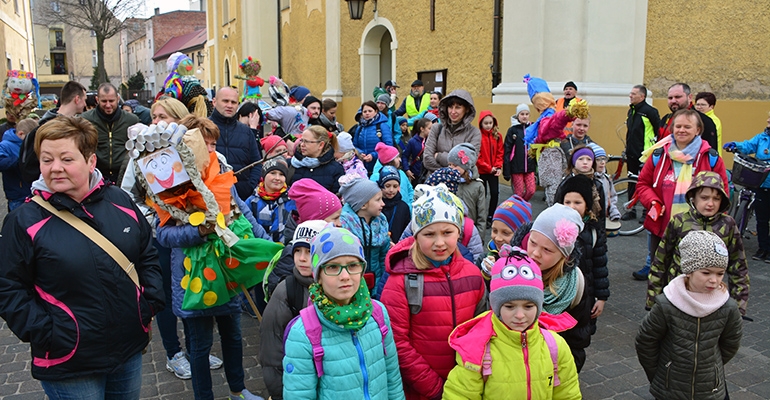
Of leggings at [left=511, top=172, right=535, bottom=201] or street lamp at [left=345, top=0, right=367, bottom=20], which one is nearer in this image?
leggings at [left=511, top=172, right=535, bottom=201]

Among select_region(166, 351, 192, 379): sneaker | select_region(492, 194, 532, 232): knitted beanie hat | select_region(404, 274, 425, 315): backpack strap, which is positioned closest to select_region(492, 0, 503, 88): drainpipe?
select_region(492, 194, 532, 232): knitted beanie hat

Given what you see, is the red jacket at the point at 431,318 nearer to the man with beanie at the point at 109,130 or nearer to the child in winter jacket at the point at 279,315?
the child in winter jacket at the point at 279,315

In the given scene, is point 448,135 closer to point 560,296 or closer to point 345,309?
point 560,296

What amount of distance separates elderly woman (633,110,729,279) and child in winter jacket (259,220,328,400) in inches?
150

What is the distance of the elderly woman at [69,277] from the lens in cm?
254

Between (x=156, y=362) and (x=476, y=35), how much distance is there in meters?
10.5

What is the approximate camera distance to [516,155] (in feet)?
29.3

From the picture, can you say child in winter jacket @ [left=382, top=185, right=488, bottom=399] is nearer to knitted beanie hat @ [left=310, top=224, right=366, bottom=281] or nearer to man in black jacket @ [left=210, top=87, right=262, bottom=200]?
knitted beanie hat @ [left=310, top=224, right=366, bottom=281]

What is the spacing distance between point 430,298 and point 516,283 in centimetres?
56

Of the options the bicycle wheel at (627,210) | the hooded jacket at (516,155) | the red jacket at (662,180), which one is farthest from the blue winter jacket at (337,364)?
the hooded jacket at (516,155)

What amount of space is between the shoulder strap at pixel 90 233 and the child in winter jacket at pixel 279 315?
0.69m

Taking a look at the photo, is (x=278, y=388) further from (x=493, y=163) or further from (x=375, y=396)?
(x=493, y=163)

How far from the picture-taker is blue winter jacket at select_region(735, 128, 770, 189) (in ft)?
24.3

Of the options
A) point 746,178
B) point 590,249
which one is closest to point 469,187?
point 590,249
